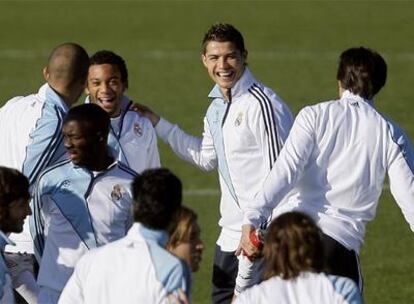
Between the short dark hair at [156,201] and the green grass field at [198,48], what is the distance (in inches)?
259

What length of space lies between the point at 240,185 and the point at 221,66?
745mm

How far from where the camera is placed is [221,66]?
30.8ft

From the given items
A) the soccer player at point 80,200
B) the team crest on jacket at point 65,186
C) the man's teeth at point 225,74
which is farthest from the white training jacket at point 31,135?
the man's teeth at point 225,74

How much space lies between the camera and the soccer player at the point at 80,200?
8.03 meters

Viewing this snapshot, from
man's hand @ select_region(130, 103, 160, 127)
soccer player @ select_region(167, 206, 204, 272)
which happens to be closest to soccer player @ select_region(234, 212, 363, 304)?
soccer player @ select_region(167, 206, 204, 272)

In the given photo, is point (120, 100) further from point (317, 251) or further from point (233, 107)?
point (317, 251)

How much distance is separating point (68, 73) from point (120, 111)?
23.5 inches

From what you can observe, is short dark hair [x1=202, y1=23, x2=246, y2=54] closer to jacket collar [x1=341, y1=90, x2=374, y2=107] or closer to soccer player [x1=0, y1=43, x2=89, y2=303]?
soccer player [x1=0, y1=43, x2=89, y2=303]

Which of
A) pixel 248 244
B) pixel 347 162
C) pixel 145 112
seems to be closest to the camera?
pixel 248 244

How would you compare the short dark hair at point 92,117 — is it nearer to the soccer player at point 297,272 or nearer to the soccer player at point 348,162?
the soccer player at point 348,162

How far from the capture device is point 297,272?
6770 millimetres

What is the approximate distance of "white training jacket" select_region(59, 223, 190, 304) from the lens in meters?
6.77

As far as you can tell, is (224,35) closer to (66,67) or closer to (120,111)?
(120,111)

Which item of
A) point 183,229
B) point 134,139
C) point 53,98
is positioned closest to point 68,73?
point 53,98
